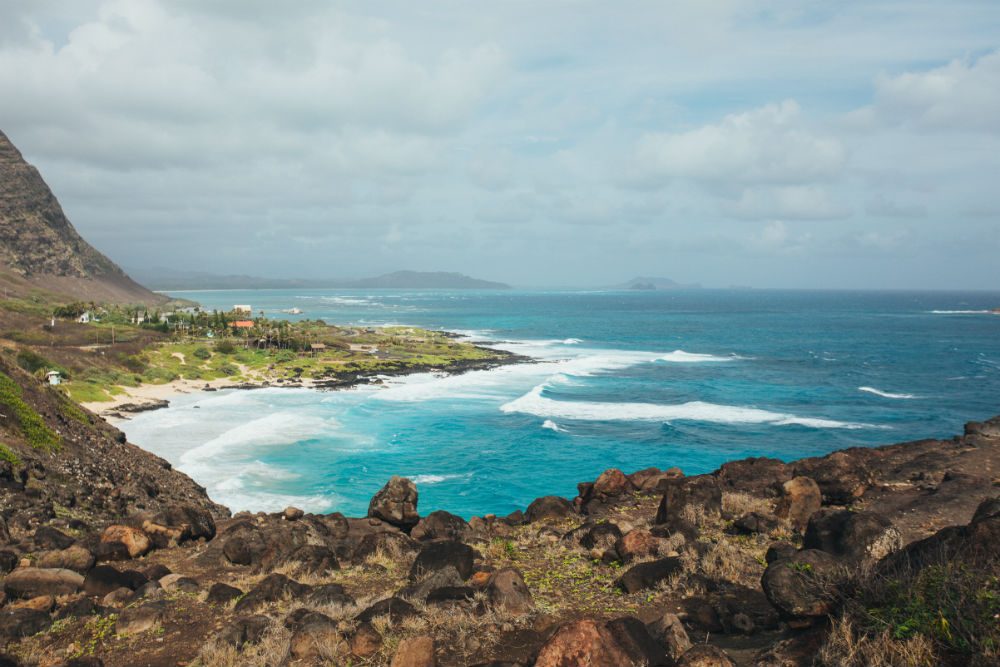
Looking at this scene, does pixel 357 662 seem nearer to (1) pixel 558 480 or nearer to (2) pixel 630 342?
(1) pixel 558 480

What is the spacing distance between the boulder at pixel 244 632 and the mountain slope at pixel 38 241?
171m

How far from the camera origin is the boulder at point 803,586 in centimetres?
748

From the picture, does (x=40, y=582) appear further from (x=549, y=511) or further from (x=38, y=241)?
(x=38, y=241)

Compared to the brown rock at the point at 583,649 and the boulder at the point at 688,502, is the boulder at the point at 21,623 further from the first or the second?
the boulder at the point at 688,502

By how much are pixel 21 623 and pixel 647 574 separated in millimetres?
9721

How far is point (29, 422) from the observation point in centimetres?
2155

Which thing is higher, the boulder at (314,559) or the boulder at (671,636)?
the boulder at (671,636)

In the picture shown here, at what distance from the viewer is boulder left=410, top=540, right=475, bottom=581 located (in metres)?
11.6

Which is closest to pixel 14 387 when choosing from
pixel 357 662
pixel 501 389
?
pixel 357 662

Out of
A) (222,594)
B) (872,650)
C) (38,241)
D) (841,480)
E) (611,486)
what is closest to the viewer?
(872,650)

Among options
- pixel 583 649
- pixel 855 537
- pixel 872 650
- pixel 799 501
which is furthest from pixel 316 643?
pixel 799 501

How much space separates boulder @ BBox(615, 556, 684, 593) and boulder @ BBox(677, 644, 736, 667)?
3.70 meters

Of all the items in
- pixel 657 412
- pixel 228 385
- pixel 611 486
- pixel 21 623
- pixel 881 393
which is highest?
pixel 21 623

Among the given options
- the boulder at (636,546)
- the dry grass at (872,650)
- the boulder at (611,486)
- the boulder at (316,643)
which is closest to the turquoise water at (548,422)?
the boulder at (611,486)
